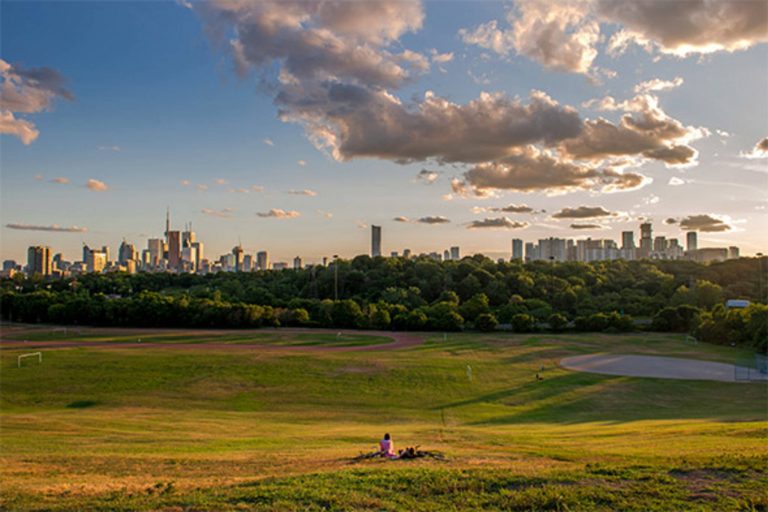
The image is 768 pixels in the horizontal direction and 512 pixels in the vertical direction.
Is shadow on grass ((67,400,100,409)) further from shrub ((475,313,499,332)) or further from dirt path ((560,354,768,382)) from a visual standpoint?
shrub ((475,313,499,332))

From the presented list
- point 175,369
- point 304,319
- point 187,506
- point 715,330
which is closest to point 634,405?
point 187,506

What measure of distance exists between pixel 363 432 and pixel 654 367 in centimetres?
3395

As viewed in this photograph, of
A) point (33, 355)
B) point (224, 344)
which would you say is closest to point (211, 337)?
point (224, 344)

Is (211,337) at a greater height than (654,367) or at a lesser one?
greater

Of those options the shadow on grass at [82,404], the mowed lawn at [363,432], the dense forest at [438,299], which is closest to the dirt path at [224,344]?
the mowed lawn at [363,432]

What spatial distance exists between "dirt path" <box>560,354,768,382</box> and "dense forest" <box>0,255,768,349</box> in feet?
41.6

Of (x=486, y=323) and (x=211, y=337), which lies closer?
(x=211, y=337)

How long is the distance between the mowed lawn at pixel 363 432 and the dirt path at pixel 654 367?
8.12 feet

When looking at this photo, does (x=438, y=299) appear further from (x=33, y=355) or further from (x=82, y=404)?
(x=82, y=404)

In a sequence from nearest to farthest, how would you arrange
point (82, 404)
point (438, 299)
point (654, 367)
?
point (82, 404) < point (654, 367) < point (438, 299)

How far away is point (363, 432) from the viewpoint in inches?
944

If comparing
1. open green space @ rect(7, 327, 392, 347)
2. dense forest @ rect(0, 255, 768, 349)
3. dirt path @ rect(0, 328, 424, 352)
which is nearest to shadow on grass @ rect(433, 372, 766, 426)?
dirt path @ rect(0, 328, 424, 352)

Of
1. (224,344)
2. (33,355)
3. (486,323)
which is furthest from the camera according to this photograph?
(486,323)

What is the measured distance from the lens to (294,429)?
2522cm
